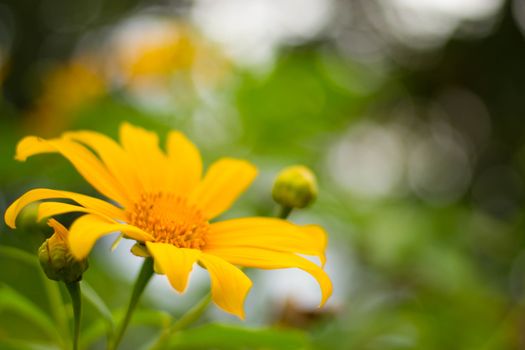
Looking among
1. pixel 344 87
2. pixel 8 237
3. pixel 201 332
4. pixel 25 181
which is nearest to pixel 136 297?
pixel 201 332

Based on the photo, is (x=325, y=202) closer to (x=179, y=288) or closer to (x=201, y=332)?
(x=201, y=332)

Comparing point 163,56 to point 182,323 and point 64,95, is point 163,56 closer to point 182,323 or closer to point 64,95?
point 64,95

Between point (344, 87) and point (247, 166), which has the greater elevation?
point (344, 87)

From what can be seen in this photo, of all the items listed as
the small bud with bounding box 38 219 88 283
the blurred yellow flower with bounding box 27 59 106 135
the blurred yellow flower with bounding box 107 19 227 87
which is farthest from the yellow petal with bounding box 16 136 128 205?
the blurred yellow flower with bounding box 107 19 227 87

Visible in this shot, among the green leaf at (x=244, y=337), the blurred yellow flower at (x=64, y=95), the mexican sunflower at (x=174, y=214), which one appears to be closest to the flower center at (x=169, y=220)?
the mexican sunflower at (x=174, y=214)

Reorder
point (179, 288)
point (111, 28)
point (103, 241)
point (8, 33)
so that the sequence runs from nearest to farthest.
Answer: point (179, 288)
point (103, 241)
point (8, 33)
point (111, 28)

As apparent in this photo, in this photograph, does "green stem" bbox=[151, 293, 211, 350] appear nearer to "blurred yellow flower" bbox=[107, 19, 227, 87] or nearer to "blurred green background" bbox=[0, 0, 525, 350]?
"blurred green background" bbox=[0, 0, 525, 350]
